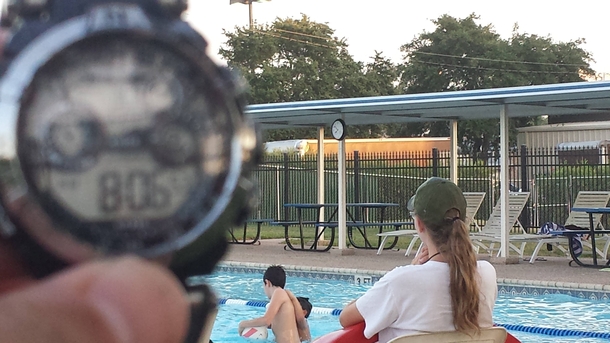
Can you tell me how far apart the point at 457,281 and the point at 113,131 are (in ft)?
9.01

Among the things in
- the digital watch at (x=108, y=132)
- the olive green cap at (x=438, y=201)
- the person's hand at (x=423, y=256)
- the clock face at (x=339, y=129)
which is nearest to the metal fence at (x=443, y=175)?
the clock face at (x=339, y=129)

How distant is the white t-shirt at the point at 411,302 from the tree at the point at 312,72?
877 mm

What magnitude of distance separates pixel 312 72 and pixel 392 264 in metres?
3.06

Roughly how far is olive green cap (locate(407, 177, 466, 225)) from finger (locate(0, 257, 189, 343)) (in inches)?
109

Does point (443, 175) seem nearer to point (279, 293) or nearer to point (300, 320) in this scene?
point (300, 320)

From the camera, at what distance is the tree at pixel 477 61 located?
133 ft

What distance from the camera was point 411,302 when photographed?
318 cm

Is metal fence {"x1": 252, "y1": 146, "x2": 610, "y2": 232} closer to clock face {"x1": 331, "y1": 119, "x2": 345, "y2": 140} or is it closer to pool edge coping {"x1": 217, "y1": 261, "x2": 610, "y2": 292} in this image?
clock face {"x1": 331, "y1": 119, "x2": 345, "y2": 140}

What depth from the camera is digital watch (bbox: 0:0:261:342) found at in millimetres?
464

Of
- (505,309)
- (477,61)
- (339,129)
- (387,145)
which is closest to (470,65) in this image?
(477,61)

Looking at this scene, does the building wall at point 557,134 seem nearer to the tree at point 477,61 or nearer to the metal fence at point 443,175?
the tree at point 477,61

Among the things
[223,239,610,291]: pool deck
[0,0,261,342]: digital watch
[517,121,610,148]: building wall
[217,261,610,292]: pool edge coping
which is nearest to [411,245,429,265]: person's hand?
[0,0,261,342]: digital watch

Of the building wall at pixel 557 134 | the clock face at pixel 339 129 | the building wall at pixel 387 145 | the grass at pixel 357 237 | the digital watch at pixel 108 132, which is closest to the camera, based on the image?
the digital watch at pixel 108 132

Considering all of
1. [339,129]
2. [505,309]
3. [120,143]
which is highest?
A: [339,129]
